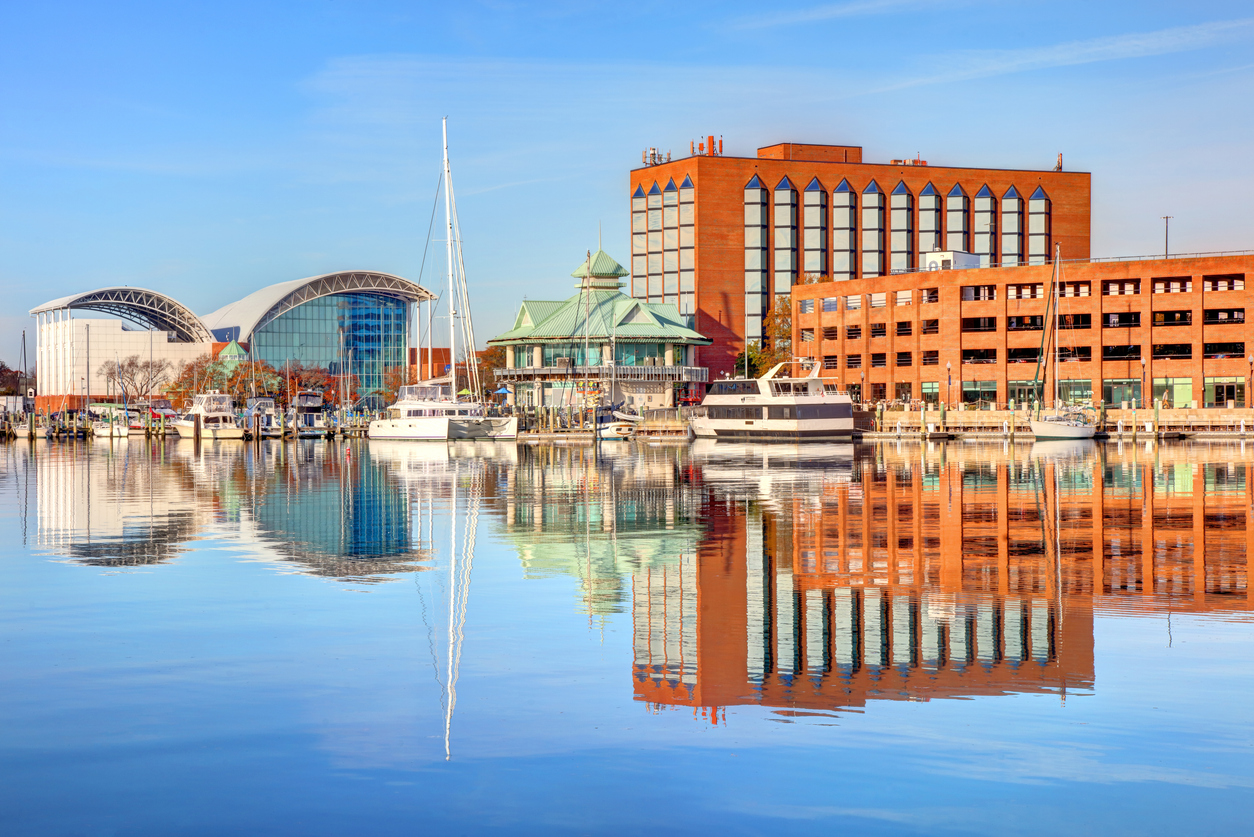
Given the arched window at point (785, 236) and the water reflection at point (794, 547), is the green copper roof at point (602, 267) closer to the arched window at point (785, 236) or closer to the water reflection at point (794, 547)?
the arched window at point (785, 236)

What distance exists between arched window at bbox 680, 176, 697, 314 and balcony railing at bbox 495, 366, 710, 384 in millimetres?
12112

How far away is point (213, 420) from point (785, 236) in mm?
78892

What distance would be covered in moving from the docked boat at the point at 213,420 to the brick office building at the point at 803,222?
6284 centimetres

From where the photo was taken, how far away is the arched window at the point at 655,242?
173375 mm

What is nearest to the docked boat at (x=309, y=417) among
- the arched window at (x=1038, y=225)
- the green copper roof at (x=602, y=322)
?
the green copper roof at (x=602, y=322)

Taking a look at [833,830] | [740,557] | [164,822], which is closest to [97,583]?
[740,557]

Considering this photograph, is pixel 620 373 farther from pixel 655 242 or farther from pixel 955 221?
pixel 955 221

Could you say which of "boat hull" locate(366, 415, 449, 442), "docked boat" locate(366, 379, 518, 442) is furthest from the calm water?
"docked boat" locate(366, 379, 518, 442)

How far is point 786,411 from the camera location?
10369 cm

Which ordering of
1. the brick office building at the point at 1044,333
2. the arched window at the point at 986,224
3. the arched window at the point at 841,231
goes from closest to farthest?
the brick office building at the point at 1044,333, the arched window at the point at 841,231, the arched window at the point at 986,224

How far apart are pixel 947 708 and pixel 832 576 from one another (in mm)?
9180

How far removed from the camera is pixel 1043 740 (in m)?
11.5

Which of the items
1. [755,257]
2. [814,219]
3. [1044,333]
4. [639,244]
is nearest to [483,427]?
[1044,333]

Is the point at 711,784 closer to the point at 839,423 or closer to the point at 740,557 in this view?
the point at 740,557
